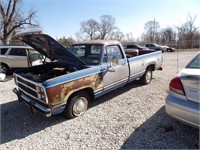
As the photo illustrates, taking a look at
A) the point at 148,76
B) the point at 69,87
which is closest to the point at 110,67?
the point at 69,87

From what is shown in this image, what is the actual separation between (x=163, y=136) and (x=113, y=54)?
2499 mm

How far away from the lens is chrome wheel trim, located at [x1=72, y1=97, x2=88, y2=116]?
12.4 feet

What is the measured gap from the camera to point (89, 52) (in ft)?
15.3

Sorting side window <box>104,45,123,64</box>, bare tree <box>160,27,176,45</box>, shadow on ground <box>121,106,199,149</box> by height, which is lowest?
shadow on ground <box>121,106,199,149</box>

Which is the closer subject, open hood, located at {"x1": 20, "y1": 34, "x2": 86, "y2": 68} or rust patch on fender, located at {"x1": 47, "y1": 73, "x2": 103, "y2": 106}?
rust patch on fender, located at {"x1": 47, "y1": 73, "x2": 103, "y2": 106}

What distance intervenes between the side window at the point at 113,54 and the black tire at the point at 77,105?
115 centimetres

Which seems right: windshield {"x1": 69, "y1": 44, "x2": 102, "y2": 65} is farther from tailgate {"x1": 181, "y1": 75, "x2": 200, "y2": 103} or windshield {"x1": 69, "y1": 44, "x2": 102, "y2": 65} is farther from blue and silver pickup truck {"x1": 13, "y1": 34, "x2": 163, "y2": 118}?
tailgate {"x1": 181, "y1": 75, "x2": 200, "y2": 103}

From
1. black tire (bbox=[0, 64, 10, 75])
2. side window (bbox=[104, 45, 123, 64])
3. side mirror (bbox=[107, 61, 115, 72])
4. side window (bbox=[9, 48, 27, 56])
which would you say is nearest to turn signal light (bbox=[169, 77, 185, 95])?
side mirror (bbox=[107, 61, 115, 72])

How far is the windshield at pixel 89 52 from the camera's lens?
4.26m

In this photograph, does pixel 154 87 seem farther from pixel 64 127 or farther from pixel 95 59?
pixel 64 127

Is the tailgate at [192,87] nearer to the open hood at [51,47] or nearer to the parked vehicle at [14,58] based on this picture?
the open hood at [51,47]

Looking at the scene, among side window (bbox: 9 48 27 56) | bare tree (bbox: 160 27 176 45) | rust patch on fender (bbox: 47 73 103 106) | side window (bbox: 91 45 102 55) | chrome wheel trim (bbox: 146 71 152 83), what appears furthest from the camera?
bare tree (bbox: 160 27 176 45)

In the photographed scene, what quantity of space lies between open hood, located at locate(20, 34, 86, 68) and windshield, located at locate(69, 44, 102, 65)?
40 cm

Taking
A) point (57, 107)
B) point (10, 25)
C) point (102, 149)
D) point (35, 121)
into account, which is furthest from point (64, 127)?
point (10, 25)
